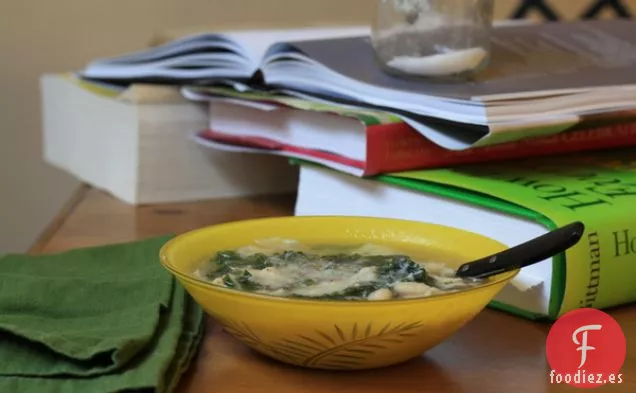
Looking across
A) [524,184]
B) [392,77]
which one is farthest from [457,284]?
[392,77]

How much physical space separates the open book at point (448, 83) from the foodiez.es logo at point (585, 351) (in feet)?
0.44

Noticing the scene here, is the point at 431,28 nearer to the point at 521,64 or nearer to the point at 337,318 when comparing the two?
the point at 521,64

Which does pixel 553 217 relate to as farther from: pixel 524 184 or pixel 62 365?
pixel 62 365

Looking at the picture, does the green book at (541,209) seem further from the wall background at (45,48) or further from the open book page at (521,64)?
the wall background at (45,48)

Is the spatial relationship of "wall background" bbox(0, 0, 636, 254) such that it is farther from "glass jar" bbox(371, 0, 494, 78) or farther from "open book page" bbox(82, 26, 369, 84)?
"glass jar" bbox(371, 0, 494, 78)

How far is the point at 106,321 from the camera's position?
0.45 meters

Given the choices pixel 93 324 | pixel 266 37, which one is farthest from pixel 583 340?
pixel 266 37

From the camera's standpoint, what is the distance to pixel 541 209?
481 mm

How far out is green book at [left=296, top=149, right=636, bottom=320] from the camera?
0.47m

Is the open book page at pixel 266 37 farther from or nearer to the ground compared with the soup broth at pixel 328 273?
farther from the ground

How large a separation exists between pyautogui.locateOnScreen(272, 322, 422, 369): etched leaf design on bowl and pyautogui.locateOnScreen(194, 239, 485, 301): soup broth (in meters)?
0.02

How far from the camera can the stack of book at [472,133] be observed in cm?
49

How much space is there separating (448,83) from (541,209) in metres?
0.17

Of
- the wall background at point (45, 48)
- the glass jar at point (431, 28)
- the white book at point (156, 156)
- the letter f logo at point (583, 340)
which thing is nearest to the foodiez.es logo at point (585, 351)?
the letter f logo at point (583, 340)
